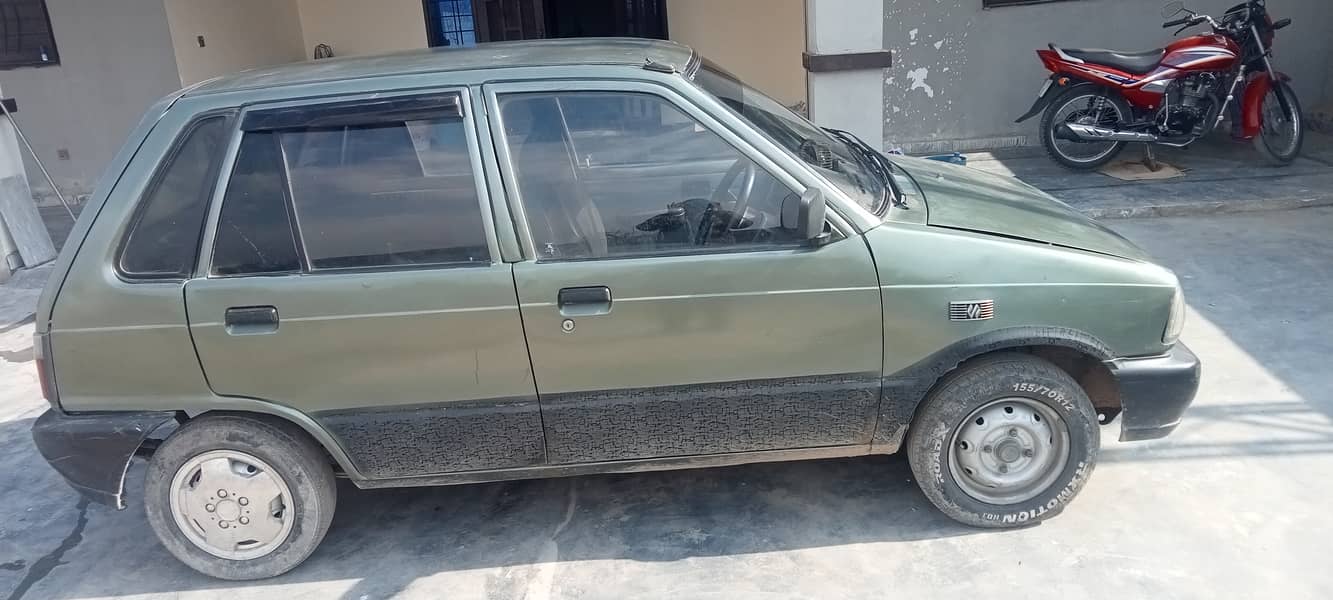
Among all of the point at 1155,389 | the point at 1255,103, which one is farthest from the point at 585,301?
the point at 1255,103

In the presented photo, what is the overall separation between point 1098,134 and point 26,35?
10.1 metres

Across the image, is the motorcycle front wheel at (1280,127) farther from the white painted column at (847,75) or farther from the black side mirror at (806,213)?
the black side mirror at (806,213)

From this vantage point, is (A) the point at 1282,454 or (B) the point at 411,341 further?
(A) the point at 1282,454

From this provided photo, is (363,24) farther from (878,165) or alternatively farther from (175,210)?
(878,165)

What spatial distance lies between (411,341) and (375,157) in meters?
0.65

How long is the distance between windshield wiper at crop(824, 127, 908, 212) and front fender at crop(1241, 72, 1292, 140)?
523cm

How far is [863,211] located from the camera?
3.25 metres

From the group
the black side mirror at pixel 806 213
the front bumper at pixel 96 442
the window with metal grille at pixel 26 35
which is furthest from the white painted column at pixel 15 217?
the black side mirror at pixel 806 213

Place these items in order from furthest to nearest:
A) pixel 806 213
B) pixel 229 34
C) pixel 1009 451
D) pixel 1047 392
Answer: pixel 229 34 → pixel 1009 451 → pixel 1047 392 → pixel 806 213

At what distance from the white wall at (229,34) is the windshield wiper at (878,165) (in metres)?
6.90

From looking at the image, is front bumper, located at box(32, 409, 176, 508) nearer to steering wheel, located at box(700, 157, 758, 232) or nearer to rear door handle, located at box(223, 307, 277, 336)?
rear door handle, located at box(223, 307, 277, 336)

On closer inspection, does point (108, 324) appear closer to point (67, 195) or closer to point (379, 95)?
point (379, 95)

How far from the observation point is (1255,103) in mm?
7688

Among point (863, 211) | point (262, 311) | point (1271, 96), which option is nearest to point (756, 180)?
point (863, 211)
